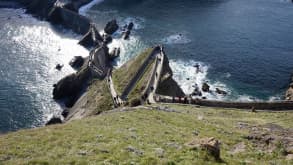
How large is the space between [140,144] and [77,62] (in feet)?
243

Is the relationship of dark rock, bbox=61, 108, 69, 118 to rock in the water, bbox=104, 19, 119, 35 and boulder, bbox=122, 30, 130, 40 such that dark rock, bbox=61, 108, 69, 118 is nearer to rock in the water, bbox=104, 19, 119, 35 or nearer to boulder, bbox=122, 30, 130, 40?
boulder, bbox=122, 30, 130, 40

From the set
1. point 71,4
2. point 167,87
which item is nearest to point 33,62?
point 71,4

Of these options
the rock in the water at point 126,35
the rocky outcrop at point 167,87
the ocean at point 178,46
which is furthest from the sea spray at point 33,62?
the rocky outcrop at point 167,87

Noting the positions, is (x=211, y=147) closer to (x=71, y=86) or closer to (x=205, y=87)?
(x=205, y=87)

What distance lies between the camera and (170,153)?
2177cm

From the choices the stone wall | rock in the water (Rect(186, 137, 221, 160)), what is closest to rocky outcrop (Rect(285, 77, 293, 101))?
the stone wall

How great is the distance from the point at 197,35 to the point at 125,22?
1065 inches

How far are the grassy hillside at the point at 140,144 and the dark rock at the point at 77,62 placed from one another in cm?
5979

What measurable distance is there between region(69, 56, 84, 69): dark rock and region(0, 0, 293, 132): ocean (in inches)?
68.6

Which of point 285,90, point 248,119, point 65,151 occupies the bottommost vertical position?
point 285,90

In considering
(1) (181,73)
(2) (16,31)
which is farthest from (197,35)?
(2) (16,31)

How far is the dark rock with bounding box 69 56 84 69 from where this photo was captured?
310ft

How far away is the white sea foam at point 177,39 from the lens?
4036 inches

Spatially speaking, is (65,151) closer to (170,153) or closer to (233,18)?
(170,153)
